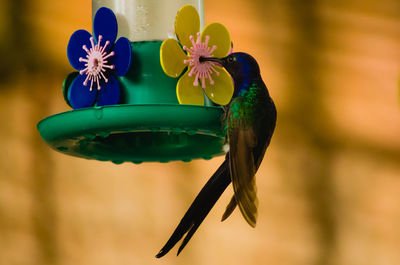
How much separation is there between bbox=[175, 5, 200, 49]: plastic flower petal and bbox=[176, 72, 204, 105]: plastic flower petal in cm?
10

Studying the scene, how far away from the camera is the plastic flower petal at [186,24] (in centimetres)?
175

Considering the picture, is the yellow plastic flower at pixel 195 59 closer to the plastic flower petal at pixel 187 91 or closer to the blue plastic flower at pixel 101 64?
the plastic flower petal at pixel 187 91

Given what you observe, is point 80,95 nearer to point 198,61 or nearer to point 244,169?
point 198,61

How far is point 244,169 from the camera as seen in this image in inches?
61.4

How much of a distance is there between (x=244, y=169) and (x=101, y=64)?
0.52m

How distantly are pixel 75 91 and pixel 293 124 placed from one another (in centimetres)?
221

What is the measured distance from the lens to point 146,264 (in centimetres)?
341

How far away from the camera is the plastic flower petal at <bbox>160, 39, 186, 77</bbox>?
65.6 inches

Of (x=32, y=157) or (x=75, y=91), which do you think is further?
(x=32, y=157)

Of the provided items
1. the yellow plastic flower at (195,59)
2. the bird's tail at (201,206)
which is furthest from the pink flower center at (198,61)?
the bird's tail at (201,206)

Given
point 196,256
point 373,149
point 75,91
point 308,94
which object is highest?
point 75,91

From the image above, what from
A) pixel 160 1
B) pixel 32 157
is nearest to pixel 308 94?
pixel 32 157

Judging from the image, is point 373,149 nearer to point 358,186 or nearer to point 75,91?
point 358,186

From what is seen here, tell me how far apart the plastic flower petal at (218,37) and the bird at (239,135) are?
4cm
